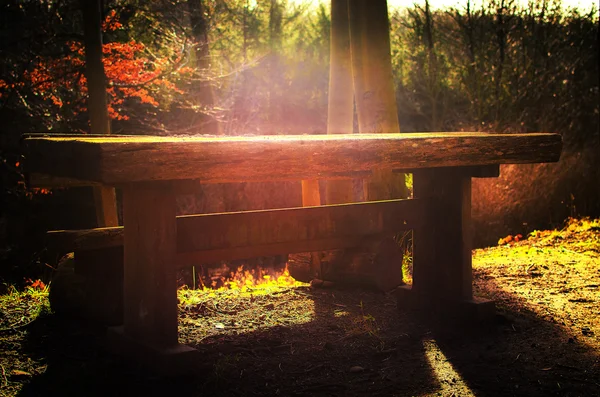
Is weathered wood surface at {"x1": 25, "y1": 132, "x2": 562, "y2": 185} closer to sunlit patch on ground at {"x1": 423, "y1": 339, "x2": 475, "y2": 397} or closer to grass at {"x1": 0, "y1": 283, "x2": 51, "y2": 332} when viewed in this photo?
sunlit patch on ground at {"x1": 423, "y1": 339, "x2": 475, "y2": 397}

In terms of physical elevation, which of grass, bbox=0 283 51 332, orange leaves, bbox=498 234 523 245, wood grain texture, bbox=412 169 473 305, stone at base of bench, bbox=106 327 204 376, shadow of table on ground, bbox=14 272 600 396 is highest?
wood grain texture, bbox=412 169 473 305

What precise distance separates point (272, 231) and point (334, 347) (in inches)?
30.4

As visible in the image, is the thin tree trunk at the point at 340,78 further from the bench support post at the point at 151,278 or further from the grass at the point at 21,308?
the bench support post at the point at 151,278

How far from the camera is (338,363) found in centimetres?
346

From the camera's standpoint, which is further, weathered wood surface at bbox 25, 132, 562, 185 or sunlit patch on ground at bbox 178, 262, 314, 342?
sunlit patch on ground at bbox 178, 262, 314, 342

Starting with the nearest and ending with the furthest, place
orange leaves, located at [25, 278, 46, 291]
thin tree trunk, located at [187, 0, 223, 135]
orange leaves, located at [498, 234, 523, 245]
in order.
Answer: orange leaves, located at [25, 278, 46, 291] → orange leaves, located at [498, 234, 523, 245] → thin tree trunk, located at [187, 0, 223, 135]

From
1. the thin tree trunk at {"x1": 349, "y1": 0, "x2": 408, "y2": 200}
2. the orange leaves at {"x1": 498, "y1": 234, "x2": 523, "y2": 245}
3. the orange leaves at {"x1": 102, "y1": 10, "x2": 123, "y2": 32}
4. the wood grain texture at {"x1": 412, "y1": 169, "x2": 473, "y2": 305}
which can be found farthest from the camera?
the orange leaves at {"x1": 102, "y1": 10, "x2": 123, "y2": 32}

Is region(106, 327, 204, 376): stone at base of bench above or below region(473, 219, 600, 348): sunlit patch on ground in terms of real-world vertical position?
above

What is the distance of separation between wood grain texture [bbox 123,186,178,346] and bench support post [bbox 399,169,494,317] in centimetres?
180

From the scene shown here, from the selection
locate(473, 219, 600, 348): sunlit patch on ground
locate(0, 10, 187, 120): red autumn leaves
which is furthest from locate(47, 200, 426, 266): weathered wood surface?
locate(0, 10, 187, 120): red autumn leaves

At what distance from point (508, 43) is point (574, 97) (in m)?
3.47

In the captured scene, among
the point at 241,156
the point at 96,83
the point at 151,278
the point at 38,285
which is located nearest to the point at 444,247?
the point at 241,156

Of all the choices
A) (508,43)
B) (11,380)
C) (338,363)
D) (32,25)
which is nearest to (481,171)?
(338,363)

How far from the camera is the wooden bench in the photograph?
108 inches
